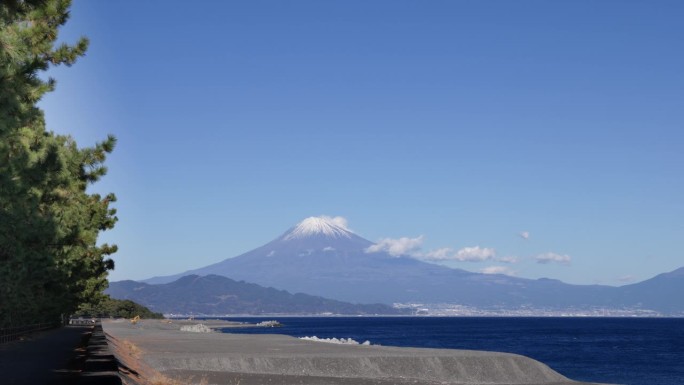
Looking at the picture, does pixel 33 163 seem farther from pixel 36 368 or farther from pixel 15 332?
pixel 15 332

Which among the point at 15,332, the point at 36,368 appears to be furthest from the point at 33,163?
the point at 15,332

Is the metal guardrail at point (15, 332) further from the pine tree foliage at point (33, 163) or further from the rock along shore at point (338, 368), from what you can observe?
the rock along shore at point (338, 368)

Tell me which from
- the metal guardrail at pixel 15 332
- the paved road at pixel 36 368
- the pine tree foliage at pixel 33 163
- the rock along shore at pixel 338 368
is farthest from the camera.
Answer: the metal guardrail at pixel 15 332

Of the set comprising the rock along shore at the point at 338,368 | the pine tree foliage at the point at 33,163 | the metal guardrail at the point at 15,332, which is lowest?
the rock along shore at the point at 338,368

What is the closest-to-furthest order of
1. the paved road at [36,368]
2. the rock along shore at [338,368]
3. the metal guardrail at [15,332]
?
the paved road at [36,368] → the rock along shore at [338,368] → the metal guardrail at [15,332]

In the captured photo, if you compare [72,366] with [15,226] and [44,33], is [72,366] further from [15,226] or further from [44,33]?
[44,33]

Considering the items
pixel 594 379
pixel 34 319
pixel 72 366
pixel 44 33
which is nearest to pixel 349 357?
pixel 72 366

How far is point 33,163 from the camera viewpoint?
83.1 feet

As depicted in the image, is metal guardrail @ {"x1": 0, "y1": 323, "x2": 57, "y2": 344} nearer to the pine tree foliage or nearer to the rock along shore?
the pine tree foliage

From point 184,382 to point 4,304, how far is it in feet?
68.5

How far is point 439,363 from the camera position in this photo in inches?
1508

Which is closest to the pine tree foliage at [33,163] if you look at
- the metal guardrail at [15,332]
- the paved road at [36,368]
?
the metal guardrail at [15,332]

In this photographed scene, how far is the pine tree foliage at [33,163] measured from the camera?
19.4 metres

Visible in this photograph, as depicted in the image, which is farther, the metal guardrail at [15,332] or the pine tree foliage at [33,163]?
the metal guardrail at [15,332]
